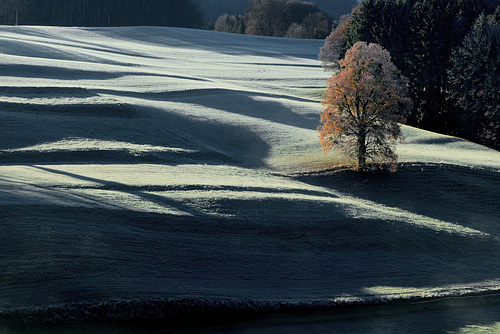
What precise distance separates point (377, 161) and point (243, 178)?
8559mm

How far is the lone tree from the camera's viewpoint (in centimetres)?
3033

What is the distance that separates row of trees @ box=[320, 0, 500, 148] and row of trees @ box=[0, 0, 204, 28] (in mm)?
79263

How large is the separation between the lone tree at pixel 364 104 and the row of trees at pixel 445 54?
1736cm

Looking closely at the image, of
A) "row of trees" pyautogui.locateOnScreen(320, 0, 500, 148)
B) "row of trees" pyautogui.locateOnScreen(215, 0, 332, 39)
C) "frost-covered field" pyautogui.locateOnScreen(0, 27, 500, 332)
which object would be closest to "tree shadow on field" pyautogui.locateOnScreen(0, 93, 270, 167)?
"frost-covered field" pyautogui.locateOnScreen(0, 27, 500, 332)

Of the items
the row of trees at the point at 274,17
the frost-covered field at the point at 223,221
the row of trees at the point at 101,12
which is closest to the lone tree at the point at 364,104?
the frost-covered field at the point at 223,221

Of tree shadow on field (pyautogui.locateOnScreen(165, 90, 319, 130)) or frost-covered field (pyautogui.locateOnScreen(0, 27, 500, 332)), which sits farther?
tree shadow on field (pyautogui.locateOnScreen(165, 90, 319, 130))

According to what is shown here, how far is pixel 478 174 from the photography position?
32312 mm

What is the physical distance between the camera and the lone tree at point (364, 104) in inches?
1194

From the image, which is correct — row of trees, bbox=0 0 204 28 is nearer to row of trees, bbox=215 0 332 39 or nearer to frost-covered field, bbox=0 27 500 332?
row of trees, bbox=215 0 332 39

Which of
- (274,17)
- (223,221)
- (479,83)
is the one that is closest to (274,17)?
(274,17)

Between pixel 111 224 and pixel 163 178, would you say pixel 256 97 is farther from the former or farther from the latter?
pixel 111 224

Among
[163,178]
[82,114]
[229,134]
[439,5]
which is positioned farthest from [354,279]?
[439,5]

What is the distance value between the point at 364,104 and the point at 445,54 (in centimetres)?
2667

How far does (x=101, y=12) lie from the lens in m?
130
